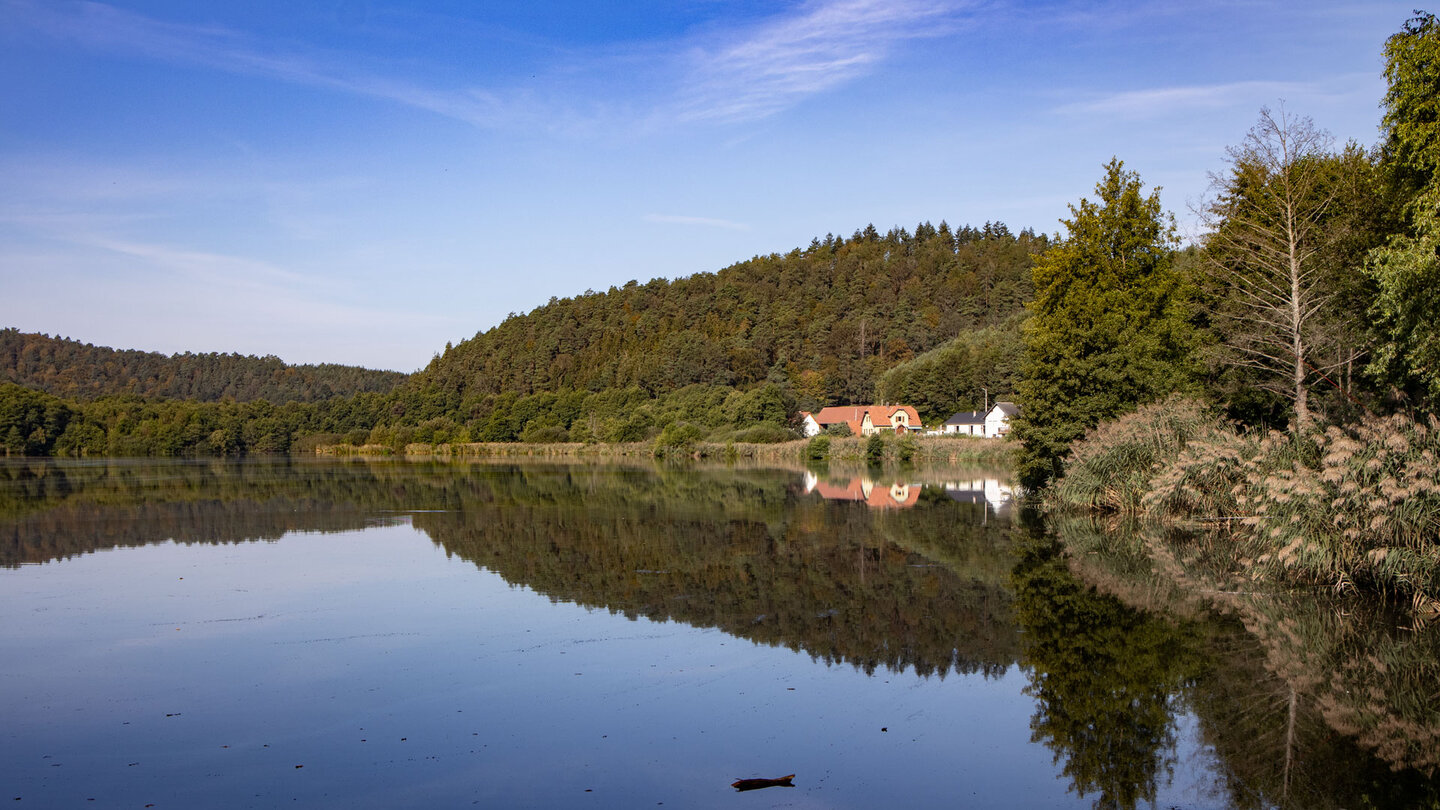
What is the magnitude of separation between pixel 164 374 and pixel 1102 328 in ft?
547

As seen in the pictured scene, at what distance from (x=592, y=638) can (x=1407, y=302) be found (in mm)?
12335

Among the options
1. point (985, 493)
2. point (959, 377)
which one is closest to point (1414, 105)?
point (985, 493)

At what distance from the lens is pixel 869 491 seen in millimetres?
36031

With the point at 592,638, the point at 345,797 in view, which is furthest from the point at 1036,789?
the point at 592,638

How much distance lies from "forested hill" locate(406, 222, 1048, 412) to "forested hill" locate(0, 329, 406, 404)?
30934 millimetres

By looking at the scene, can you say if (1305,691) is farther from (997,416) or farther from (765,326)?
(765,326)

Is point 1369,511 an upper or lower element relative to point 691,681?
upper

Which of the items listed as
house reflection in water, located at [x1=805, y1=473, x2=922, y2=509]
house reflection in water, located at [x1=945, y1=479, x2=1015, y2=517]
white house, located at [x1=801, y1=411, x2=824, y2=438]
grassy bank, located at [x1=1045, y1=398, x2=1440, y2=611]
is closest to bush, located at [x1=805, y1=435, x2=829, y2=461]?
house reflection in water, located at [x1=805, y1=473, x2=922, y2=509]

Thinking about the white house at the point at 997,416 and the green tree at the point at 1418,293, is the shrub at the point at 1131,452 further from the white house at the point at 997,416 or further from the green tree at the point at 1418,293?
the white house at the point at 997,416

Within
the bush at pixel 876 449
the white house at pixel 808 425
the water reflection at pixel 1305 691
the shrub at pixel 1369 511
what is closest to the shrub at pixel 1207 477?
the water reflection at pixel 1305 691

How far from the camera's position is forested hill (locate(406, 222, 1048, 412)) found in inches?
4542

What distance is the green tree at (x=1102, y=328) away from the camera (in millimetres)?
27984

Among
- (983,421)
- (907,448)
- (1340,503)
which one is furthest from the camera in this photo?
(983,421)

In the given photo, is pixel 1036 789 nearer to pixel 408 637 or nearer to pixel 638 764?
pixel 638 764
